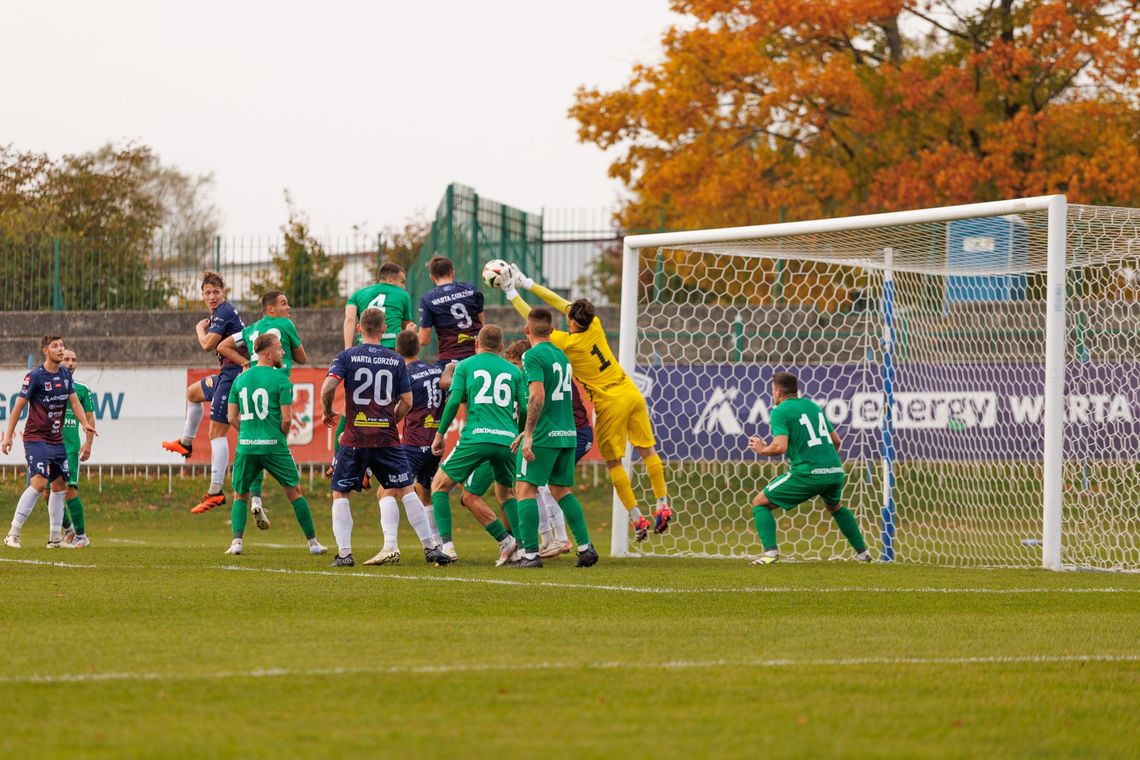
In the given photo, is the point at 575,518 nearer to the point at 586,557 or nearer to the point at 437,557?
the point at 586,557

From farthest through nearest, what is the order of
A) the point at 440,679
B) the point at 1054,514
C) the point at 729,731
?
the point at 1054,514, the point at 440,679, the point at 729,731

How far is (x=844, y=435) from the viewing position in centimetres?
1945

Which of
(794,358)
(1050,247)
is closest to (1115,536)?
(1050,247)

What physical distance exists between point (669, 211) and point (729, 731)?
2517cm

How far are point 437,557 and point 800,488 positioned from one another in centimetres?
312

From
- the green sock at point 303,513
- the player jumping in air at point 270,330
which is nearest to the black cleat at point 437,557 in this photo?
the green sock at point 303,513

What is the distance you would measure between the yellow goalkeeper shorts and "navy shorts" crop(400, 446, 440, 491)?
1430 millimetres

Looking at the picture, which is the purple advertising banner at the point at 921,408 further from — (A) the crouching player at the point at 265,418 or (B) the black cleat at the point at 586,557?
(A) the crouching player at the point at 265,418

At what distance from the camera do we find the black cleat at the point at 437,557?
38.4 feet

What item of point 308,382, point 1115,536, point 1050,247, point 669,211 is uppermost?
point 669,211

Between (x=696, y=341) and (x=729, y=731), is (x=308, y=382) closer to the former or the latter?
(x=696, y=341)

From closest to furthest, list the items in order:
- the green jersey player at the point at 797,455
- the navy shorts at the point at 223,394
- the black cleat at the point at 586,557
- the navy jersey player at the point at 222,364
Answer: the black cleat at the point at 586,557, the green jersey player at the point at 797,455, the navy jersey player at the point at 222,364, the navy shorts at the point at 223,394

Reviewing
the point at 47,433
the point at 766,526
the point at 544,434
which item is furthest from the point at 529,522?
the point at 47,433

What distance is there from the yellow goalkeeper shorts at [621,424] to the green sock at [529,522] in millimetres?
1267
